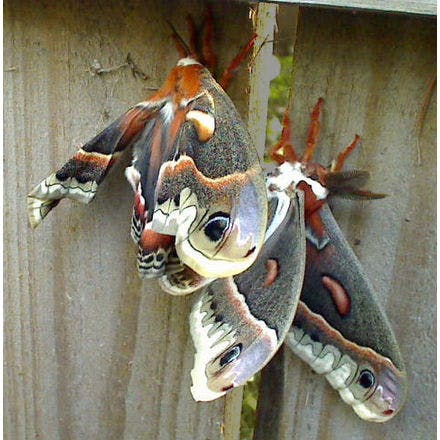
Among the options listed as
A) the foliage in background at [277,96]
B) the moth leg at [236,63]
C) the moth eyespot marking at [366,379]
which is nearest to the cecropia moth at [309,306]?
the moth eyespot marking at [366,379]

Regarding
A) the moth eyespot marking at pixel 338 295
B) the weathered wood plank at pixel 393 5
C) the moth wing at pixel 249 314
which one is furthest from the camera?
the moth eyespot marking at pixel 338 295

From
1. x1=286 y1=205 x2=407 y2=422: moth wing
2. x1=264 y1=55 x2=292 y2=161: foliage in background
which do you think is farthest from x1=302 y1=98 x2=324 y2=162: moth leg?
x1=264 y1=55 x2=292 y2=161: foliage in background

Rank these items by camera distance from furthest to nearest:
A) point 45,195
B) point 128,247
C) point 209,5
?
point 128,247, point 45,195, point 209,5

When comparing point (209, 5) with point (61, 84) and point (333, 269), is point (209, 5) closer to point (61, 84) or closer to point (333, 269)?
point (61, 84)

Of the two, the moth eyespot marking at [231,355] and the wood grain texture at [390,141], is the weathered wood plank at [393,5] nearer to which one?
the wood grain texture at [390,141]

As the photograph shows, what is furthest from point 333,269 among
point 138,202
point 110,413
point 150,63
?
point 110,413

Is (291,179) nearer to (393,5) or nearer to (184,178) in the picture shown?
(184,178)

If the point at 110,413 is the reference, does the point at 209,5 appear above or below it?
above
